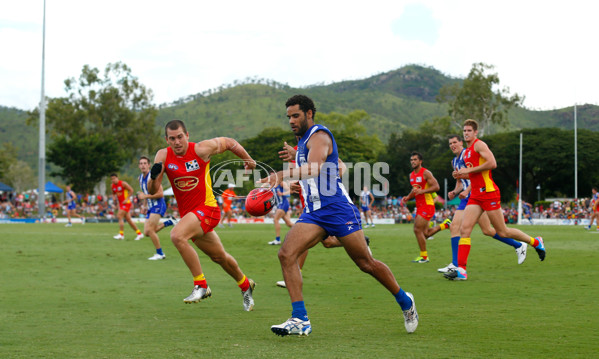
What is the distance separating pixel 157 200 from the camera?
61.0 feet

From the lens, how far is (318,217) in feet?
22.9

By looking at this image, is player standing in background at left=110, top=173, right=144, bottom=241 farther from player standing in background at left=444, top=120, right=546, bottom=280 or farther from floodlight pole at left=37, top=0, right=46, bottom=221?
floodlight pole at left=37, top=0, right=46, bottom=221

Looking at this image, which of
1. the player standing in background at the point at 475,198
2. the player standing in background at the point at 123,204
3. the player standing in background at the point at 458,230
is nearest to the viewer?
the player standing in background at the point at 475,198

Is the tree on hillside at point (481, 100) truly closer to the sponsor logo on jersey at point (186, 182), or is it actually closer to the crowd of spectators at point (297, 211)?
the crowd of spectators at point (297, 211)

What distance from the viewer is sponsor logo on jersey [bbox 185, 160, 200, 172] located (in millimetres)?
9047

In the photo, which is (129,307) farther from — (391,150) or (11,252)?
(391,150)

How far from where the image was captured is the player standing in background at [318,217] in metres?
6.83

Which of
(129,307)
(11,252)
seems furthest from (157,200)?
(129,307)

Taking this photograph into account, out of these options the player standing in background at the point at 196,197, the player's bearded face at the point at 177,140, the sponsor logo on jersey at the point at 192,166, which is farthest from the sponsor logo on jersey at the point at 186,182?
the player's bearded face at the point at 177,140

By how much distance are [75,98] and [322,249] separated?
74247 mm

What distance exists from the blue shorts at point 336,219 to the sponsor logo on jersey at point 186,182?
8.49 ft

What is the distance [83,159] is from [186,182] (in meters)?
72.3

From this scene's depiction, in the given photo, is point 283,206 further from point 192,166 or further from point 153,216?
point 192,166

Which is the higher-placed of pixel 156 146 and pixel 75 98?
pixel 75 98
